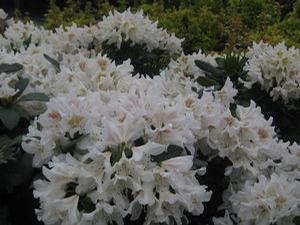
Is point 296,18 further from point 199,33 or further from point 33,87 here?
point 33,87

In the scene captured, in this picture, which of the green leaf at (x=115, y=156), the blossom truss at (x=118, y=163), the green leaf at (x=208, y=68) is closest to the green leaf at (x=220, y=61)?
the green leaf at (x=208, y=68)

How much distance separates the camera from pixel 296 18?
6.45 m

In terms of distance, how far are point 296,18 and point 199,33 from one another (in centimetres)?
131

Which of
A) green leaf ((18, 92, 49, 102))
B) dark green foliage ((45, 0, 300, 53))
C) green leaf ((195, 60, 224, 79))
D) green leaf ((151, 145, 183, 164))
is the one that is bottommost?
dark green foliage ((45, 0, 300, 53))

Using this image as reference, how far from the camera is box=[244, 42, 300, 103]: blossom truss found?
9.59 ft

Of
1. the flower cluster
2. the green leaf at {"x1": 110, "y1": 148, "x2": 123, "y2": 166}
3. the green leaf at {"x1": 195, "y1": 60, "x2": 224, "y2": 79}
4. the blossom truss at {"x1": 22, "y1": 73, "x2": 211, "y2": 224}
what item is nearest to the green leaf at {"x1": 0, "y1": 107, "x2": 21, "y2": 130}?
the blossom truss at {"x1": 22, "y1": 73, "x2": 211, "y2": 224}

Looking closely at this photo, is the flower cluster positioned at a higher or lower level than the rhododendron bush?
lower

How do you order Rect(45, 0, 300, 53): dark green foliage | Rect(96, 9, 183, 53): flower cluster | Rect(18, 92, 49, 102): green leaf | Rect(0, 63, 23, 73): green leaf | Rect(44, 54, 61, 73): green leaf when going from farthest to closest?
1. Rect(45, 0, 300, 53): dark green foliage
2. Rect(96, 9, 183, 53): flower cluster
3. Rect(44, 54, 61, 73): green leaf
4. Rect(0, 63, 23, 73): green leaf
5. Rect(18, 92, 49, 102): green leaf

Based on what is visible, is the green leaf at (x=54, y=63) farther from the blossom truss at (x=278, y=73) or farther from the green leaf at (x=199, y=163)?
the green leaf at (x=199, y=163)

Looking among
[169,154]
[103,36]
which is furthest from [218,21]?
[169,154]

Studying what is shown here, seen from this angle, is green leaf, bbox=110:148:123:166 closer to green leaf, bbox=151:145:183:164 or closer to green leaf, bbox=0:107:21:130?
green leaf, bbox=151:145:183:164

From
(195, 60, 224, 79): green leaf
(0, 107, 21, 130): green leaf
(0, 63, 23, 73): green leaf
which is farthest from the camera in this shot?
(195, 60, 224, 79): green leaf

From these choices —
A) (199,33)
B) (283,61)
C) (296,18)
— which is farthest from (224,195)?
(296,18)

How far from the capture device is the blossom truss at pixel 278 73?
9.59 feet
